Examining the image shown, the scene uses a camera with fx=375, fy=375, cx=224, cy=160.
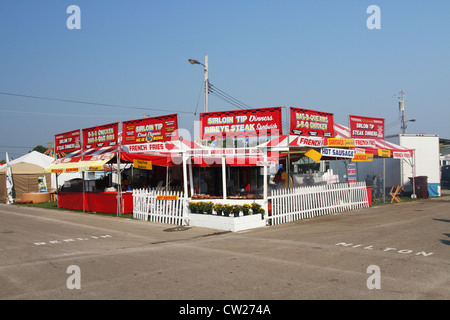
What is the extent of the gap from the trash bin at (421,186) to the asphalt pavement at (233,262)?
11729mm

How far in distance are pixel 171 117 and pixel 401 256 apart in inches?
451

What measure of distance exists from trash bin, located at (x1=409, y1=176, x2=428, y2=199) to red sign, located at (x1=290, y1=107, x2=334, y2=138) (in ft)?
34.9

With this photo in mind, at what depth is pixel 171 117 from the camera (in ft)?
54.9

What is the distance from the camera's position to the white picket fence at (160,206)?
13.6 metres

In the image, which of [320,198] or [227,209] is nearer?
[227,209]

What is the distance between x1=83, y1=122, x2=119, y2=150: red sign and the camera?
19.4 m

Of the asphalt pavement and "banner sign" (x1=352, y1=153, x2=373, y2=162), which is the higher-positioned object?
"banner sign" (x1=352, y1=153, x2=373, y2=162)

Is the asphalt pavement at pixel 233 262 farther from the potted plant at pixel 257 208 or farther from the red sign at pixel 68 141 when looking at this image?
the red sign at pixel 68 141

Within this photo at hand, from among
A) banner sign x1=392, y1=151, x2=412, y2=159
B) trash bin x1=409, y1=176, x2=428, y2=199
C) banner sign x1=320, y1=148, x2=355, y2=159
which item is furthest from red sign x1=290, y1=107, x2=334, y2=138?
trash bin x1=409, y1=176, x2=428, y2=199

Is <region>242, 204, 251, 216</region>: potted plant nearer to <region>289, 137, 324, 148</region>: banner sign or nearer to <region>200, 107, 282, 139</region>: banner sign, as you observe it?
<region>200, 107, 282, 139</region>: banner sign

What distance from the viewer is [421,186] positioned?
2361 centimetres
